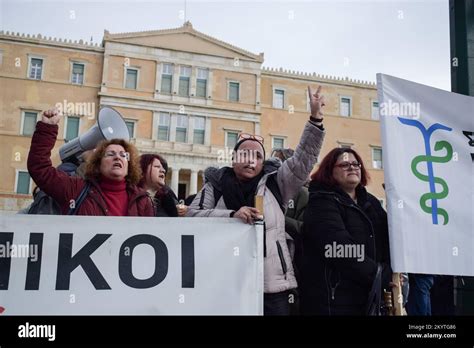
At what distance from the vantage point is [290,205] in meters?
2.79

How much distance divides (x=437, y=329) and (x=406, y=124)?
46.5 inches

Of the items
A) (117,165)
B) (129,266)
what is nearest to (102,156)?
(117,165)

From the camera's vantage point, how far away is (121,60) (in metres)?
25.8

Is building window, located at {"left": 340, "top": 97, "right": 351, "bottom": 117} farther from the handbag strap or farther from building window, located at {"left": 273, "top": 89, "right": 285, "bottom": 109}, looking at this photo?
the handbag strap

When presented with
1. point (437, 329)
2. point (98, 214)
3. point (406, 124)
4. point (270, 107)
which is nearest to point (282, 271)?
point (437, 329)

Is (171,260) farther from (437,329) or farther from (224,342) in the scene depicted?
(437,329)

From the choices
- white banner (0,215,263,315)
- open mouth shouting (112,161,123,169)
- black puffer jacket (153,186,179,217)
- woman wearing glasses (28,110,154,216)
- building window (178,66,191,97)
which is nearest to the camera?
white banner (0,215,263,315)

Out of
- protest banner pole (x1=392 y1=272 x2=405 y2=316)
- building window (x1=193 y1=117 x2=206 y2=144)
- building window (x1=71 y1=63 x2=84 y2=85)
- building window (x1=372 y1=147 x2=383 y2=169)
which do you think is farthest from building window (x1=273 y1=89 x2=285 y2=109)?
protest banner pole (x1=392 y1=272 x2=405 y2=316)

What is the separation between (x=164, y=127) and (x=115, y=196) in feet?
78.3

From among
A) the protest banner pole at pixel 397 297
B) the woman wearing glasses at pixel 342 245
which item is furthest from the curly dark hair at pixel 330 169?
the protest banner pole at pixel 397 297

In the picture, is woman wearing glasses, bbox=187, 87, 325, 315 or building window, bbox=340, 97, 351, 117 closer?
woman wearing glasses, bbox=187, 87, 325, 315

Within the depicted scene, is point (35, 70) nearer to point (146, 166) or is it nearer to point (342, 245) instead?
point (146, 166)

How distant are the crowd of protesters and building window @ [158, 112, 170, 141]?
23.4 m

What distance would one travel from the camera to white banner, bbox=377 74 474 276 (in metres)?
2.63
